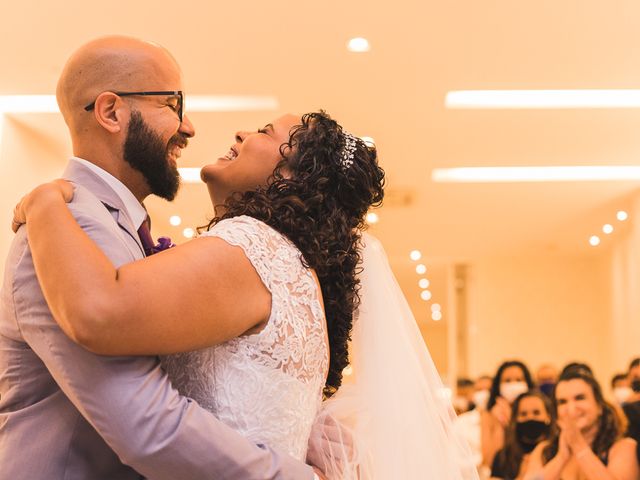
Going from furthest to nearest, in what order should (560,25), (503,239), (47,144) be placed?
(503,239), (47,144), (560,25)

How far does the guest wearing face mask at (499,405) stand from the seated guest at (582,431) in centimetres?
171

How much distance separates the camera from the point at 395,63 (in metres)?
7.18

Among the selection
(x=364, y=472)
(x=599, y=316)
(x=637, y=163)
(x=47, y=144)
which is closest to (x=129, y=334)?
(x=364, y=472)

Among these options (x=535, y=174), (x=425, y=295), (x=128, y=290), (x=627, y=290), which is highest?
(x=535, y=174)

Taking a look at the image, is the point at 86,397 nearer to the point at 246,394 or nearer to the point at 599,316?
the point at 246,394

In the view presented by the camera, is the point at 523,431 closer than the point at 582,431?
No

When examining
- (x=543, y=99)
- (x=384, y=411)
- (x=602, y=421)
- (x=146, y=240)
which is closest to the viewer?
(x=146, y=240)

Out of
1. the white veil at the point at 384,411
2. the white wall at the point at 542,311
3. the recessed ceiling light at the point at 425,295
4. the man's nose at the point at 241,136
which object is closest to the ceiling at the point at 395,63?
the man's nose at the point at 241,136

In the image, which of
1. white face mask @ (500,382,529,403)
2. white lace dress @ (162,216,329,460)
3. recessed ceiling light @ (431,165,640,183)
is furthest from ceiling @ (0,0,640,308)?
white lace dress @ (162,216,329,460)

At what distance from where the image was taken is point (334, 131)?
7.09ft

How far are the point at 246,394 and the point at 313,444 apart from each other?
1.44 feet

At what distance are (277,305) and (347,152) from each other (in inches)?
19.4

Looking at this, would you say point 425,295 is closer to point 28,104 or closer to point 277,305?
point 28,104

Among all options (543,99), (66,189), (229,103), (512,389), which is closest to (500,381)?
(512,389)
